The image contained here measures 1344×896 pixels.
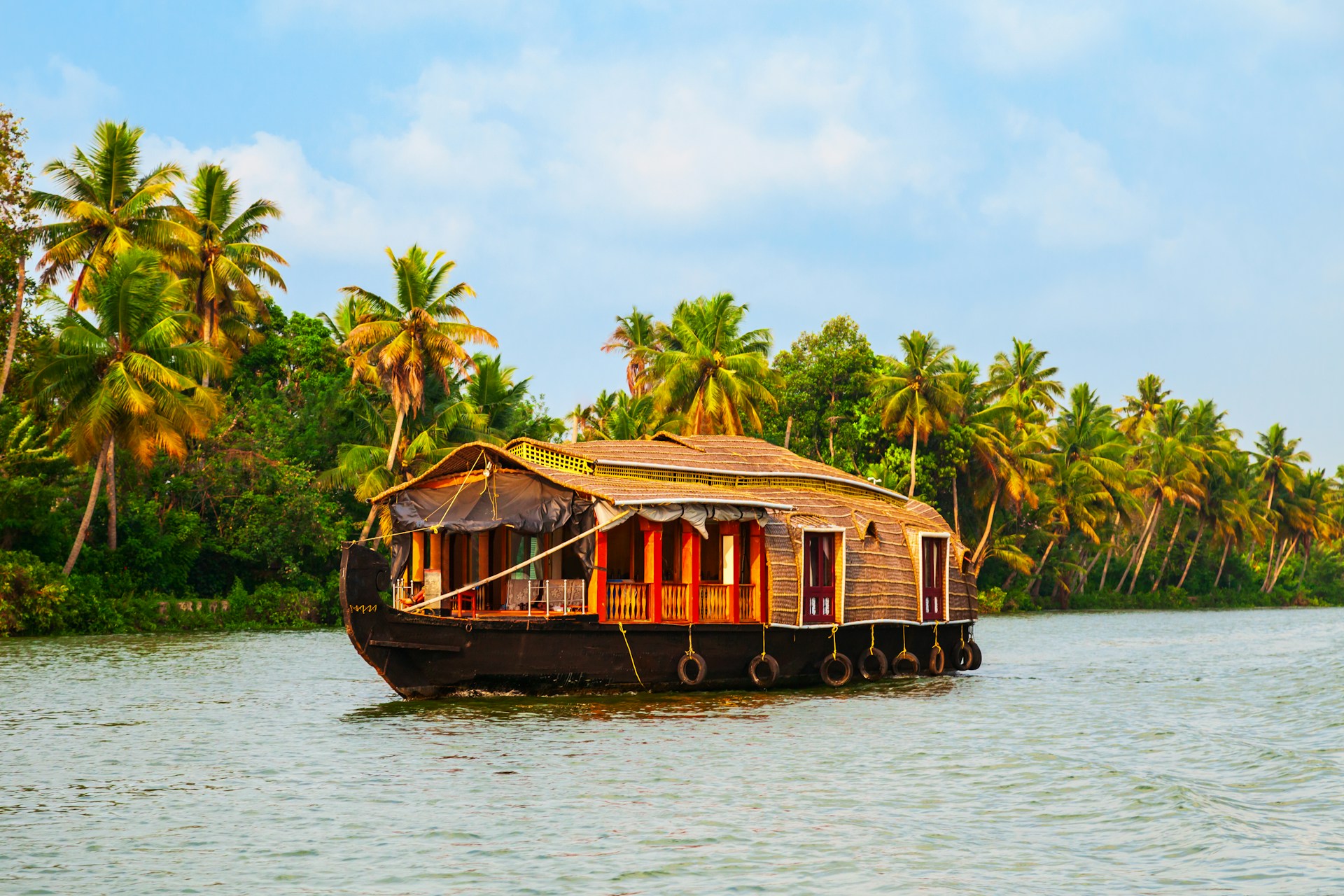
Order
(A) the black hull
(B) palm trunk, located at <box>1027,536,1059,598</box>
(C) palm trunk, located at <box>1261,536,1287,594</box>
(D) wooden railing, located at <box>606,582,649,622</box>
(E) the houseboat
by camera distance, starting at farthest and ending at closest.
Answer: (C) palm trunk, located at <box>1261,536,1287,594</box>, (B) palm trunk, located at <box>1027,536,1059,598</box>, (D) wooden railing, located at <box>606,582,649,622</box>, (E) the houseboat, (A) the black hull

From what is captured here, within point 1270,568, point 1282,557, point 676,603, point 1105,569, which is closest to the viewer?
point 676,603

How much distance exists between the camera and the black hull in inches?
680

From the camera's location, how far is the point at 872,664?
21469 mm

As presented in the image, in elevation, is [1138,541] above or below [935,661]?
above

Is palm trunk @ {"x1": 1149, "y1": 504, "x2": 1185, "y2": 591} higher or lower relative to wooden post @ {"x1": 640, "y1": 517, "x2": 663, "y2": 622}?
higher

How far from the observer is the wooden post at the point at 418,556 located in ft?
69.3

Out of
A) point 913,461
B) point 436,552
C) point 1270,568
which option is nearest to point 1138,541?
point 1270,568

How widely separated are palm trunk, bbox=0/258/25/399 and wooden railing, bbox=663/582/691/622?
20856mm

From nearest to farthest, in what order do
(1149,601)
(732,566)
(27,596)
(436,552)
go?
(732,566) < (436,552) < (27,596) < (1149,601)

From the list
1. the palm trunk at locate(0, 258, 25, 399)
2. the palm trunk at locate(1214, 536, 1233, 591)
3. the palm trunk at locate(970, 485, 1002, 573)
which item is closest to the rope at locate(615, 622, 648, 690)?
the palm trunk at locate(0, 258, 25, 399)

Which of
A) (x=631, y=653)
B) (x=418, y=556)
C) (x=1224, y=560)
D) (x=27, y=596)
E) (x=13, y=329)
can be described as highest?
(x=13, y=329)

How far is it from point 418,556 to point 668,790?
9.86 metres

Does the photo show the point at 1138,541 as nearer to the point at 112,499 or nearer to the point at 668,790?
the point at 112,499

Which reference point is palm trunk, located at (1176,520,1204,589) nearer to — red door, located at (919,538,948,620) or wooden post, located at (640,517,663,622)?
red door, located at (919,538,948,620)
